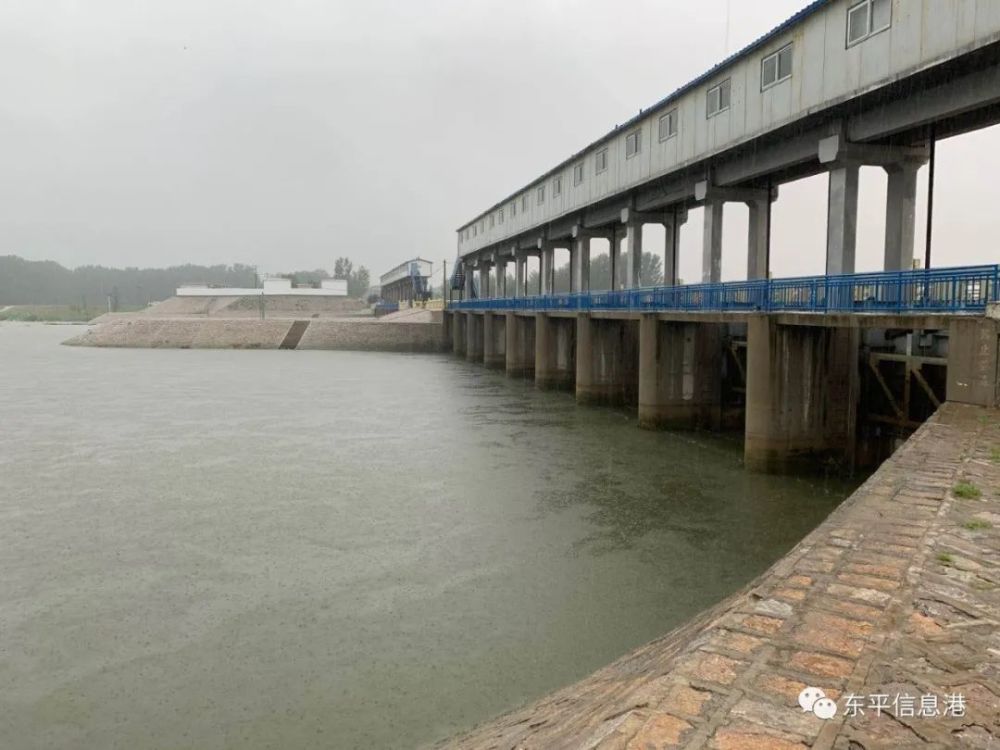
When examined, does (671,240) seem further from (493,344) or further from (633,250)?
(493,344)

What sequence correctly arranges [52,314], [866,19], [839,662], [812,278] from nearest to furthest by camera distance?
[839,662], [812,278], [866,19], [52,314]

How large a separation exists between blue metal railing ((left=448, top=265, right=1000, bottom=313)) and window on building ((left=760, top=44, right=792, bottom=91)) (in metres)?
5.40

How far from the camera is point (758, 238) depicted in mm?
24844

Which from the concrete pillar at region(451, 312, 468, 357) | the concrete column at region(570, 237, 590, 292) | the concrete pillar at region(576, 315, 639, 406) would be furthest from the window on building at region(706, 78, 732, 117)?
the concrete pillar at region(451, 312, 468, 357)

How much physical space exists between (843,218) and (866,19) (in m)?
4.28

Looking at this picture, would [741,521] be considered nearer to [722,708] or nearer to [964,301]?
[964,301]

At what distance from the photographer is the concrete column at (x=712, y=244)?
24.7 m

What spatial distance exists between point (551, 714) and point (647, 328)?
18939 millimetres

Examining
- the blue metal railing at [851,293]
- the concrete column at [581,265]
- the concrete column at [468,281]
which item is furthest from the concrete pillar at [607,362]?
the concrete column at [468,281]

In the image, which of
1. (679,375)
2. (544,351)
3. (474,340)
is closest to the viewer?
(679,375)

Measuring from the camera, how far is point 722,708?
3.31m

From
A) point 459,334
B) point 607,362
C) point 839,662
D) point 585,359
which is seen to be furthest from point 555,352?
point 839,662

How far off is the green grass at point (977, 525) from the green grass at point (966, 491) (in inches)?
27.8

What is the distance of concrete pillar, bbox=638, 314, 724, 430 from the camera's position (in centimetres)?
2281
